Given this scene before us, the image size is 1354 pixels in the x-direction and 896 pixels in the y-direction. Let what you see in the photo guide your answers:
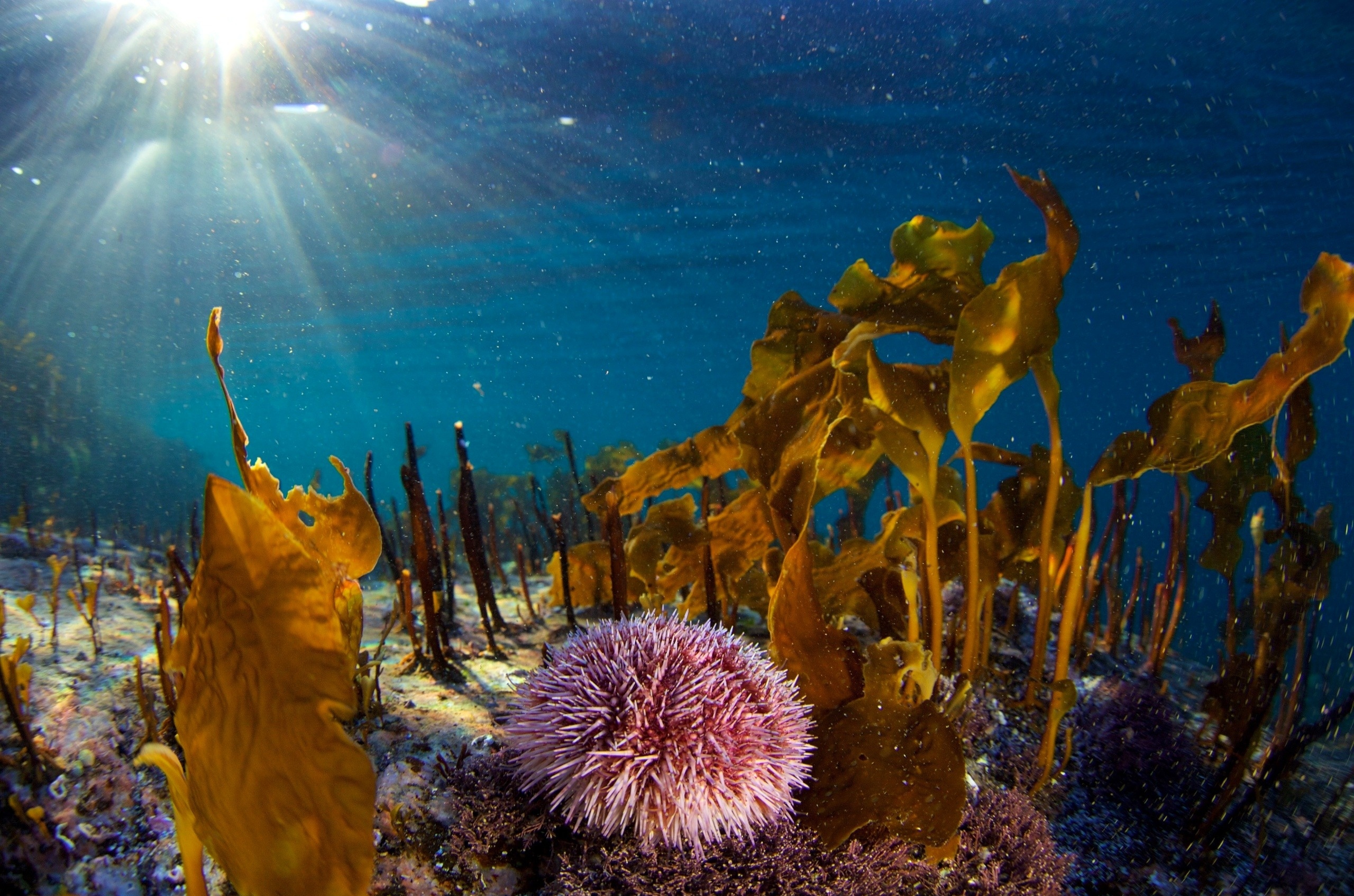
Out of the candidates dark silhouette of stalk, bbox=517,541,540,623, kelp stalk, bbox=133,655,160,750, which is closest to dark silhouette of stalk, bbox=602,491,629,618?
dark silhouette of stalk, bbox=517,541,540,623

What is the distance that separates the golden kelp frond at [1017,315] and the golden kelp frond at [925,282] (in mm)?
272

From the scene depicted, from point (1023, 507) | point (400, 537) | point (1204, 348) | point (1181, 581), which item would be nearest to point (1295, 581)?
point (1181, 581)

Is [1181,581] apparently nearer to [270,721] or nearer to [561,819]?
[561,819]

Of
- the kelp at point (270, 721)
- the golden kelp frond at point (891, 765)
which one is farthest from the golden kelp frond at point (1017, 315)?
the kelp at point (270, 721)

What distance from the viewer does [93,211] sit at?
14891mm

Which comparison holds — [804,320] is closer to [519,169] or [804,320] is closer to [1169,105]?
[519,169]

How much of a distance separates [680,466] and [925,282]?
4.52 feet

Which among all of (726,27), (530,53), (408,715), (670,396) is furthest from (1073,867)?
(670,396)

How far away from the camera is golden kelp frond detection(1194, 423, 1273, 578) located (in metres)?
2.89

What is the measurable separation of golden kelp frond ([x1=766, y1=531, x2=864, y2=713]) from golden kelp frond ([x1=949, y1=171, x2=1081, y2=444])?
0.85m

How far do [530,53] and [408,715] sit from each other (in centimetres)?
1035

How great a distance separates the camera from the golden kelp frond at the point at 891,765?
6.05 ft

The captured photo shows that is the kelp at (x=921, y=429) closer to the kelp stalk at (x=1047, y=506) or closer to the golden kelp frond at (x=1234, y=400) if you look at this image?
the kelp stalk at (x=1047, y=506)

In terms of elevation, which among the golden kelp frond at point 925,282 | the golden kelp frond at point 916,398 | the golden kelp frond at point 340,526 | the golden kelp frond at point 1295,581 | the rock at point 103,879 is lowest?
the rock at point 103,879
